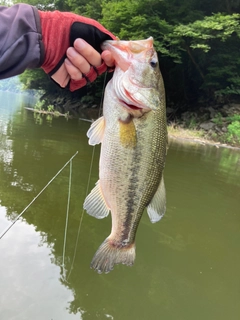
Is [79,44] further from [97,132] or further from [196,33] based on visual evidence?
[196,33]

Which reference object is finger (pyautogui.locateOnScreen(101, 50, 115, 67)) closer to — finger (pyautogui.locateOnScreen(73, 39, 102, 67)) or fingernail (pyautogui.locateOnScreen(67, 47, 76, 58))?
finger (pyautogui.locateOnScreen(73, 39, 102, 67))

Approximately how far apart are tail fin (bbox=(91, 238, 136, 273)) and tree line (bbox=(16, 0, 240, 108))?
16.1 metres

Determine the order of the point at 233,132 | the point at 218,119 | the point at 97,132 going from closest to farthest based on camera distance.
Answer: the point at 97,132, the point at 233,132, the point at 218,119

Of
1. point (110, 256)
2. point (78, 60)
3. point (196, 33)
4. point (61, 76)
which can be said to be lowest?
point (110, 256)

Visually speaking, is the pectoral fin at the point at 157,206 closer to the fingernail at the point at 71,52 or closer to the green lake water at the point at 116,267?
the fingernail at the point at 71,52

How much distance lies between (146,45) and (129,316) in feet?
8.05

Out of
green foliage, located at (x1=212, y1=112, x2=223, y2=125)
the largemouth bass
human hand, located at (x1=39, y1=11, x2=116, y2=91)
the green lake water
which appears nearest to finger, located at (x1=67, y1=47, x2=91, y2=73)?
human hand, located at (x1=39, y1=11, x2=116, y2=91)

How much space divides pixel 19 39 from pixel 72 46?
287 mm

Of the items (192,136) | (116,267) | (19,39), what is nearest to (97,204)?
(19,39)

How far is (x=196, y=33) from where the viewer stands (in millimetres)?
16812

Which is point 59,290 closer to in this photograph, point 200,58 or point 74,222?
point 74,222

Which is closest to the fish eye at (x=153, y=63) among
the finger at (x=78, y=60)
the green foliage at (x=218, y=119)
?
the finger at (x=78, y=60)

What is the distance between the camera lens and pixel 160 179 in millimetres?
2188

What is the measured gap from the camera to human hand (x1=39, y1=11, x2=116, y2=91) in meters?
1.68
